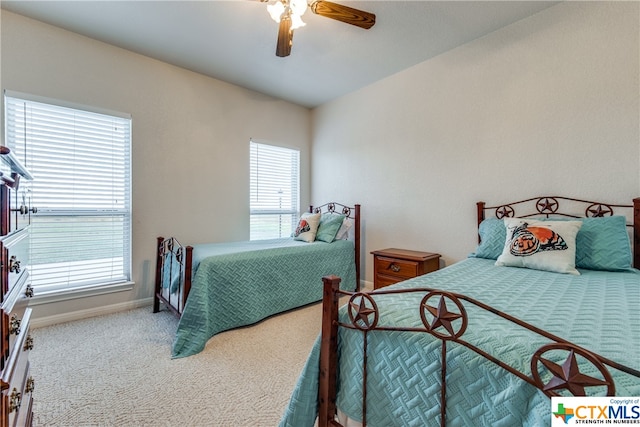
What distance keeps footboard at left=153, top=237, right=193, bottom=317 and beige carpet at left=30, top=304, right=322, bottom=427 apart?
0.82 feet

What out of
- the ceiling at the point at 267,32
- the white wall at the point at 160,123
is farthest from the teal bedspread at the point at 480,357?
the white wall at the point at 160,123

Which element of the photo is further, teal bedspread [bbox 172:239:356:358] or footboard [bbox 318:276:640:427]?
teal bedspread [bbox 172:239:356:358]

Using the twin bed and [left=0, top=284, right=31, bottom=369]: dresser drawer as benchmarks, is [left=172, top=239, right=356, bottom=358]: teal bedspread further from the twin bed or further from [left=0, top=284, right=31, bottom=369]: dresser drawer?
[left=0, top=284, right=31, bottom=369]: dresser drawer

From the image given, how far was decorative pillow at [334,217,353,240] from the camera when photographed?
11.8 ft

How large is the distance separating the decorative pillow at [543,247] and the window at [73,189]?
3.40 meters

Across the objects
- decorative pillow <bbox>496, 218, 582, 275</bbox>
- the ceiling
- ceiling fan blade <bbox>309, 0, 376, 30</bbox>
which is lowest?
decorative pillow <bbox>496, 218, 582, 275</bbox>

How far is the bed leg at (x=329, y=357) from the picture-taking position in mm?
1107

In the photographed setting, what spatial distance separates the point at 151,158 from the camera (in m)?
2.98

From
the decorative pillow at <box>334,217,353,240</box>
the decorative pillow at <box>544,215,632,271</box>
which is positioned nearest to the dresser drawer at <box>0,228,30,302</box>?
the decorative pillow at <box>544,215,632,271</box>

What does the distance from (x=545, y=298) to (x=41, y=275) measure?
3.58m

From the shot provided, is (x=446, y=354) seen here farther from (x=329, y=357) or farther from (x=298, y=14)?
(x=298, y=14)

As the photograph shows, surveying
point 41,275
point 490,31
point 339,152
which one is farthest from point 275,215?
point 490,31

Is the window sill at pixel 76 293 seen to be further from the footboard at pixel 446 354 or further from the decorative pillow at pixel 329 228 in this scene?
the footboard at pixel 446 354

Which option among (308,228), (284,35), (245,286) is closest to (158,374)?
(245,286)
